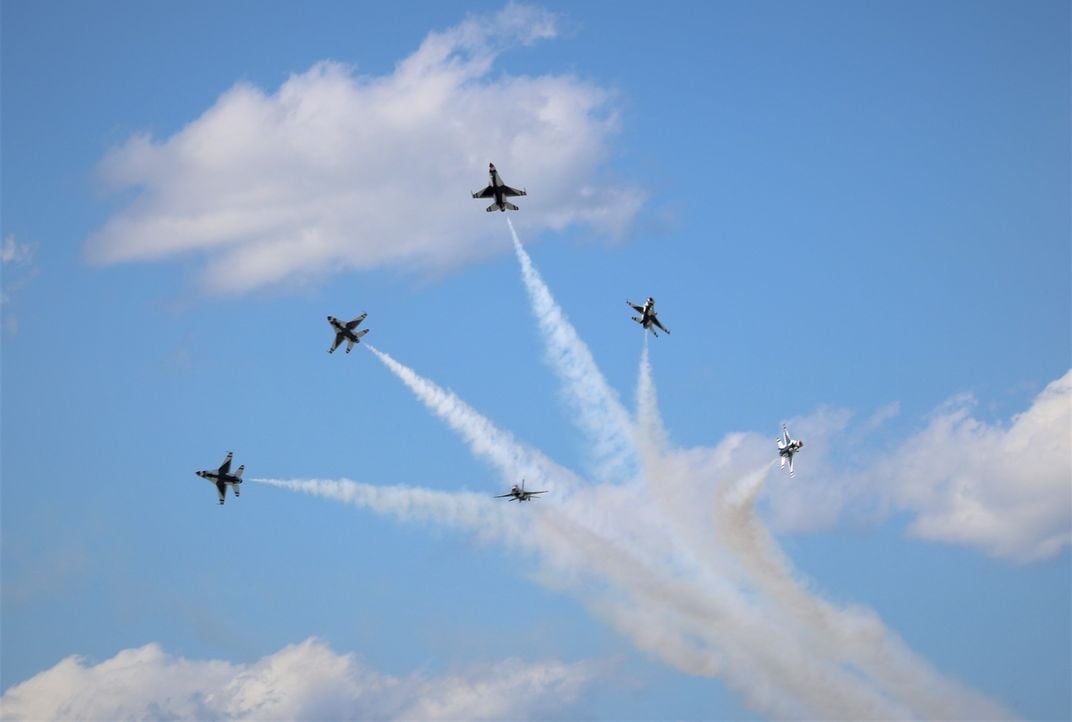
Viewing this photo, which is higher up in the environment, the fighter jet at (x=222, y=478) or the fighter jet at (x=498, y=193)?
the fighter jet at (x=498, y=193)

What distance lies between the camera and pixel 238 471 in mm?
188125

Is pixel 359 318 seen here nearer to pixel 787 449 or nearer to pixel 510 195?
pixel 510 195

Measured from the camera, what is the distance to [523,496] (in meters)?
183

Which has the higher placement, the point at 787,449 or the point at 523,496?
the point at 787,449

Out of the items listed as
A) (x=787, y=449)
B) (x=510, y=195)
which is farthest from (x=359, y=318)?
(x=787, y=449)

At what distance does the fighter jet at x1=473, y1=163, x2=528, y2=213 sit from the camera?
565 feet

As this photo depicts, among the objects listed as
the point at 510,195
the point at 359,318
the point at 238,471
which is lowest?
the point at 238,471

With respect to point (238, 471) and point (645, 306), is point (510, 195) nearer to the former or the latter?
point (645, 306)

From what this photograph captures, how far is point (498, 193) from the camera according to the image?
567ft

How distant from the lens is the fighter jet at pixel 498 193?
172125mm

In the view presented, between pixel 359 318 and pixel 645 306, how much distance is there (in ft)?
110

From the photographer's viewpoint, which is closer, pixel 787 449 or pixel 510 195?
pixel 510 195

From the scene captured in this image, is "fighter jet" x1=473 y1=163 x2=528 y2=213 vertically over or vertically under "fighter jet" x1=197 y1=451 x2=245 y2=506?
over

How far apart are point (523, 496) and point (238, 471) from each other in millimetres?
34769
